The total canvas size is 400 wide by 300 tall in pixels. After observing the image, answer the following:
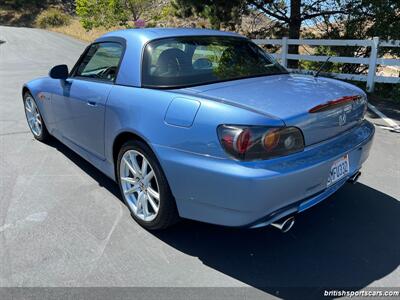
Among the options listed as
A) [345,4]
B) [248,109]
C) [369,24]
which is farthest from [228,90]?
[345,4]

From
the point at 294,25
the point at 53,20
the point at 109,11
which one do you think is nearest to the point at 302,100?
the point at 294,25

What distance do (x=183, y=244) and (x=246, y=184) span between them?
95 cm

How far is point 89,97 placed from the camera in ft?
12.6

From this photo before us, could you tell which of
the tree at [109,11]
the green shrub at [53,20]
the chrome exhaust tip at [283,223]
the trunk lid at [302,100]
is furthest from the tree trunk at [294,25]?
the green shrub at [53,20]

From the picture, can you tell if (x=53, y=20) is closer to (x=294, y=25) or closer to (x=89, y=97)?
(x=294, y=25)

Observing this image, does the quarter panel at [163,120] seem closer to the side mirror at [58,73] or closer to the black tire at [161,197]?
the black tire at [161,197]

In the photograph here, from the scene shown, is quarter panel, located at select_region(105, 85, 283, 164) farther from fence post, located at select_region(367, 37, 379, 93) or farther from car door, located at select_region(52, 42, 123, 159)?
fence post, located at select_region(367, 37, 379, 93)

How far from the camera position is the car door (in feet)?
12.2

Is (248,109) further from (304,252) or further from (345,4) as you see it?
(345,4)

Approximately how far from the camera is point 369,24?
11156 millimetres

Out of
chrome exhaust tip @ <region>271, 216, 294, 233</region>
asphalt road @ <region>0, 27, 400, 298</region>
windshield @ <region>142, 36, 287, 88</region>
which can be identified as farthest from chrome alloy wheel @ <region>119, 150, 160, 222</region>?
chrome exhaust tip @ <region>271, 216, 294, 233</region>

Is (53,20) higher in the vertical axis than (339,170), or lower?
lower

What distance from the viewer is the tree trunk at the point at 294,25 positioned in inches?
517

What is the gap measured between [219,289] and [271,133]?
1.08 meters
